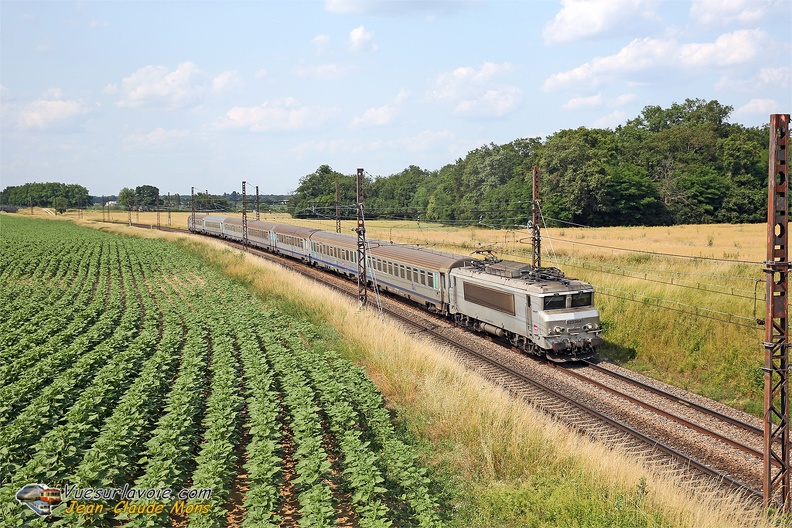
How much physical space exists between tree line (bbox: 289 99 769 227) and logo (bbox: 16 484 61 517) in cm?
5181

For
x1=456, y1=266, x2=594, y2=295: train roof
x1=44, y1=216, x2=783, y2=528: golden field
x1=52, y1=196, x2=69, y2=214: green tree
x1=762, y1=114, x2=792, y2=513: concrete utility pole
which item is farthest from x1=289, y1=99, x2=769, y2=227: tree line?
x1=52, y1=196, x2=69, y2=214: green tree

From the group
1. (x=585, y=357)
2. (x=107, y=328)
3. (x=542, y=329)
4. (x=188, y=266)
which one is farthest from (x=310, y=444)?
(x=188, y=266)

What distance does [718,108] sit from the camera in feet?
347

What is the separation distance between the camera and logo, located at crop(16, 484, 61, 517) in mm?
9602

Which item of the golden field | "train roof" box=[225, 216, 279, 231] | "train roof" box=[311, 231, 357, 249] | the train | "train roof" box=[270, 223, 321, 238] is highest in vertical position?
"train roof" box=[225, 216, 279, 231]

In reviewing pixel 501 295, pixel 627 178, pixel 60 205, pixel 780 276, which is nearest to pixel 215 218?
pixel 627 178

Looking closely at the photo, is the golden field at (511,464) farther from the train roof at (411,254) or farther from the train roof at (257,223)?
the train roof at (257,223)

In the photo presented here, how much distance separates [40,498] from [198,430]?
13.2ft

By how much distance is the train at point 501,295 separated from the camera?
21.1 metres

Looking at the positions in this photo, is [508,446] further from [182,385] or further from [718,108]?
[718,108]

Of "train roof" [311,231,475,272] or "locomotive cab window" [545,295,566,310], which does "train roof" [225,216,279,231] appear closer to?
"train roof" [311,231,475,272]

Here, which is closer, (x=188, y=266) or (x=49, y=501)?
(x=49, y=501)

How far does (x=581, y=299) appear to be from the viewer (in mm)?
21562

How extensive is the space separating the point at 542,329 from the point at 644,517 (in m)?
11.6
